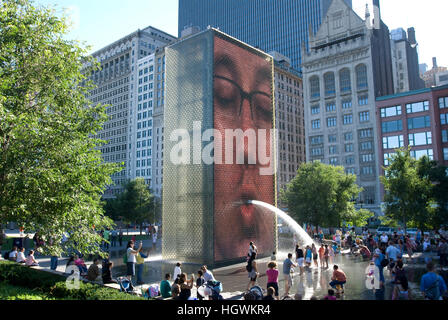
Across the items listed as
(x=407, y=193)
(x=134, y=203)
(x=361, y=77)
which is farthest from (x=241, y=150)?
(x=361, y=77)

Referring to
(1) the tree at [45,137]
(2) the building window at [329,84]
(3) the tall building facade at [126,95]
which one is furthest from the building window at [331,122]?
(1) the tree at [45,137]

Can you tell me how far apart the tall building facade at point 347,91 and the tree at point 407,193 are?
44.1m

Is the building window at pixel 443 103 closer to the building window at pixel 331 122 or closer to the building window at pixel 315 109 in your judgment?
the building window at pixel 331 122

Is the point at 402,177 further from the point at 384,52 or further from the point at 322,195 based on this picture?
the point at 384,52

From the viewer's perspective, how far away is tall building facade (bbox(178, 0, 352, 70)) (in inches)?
5969

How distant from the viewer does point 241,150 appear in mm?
26484

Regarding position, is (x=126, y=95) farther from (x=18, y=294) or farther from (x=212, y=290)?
(x=212, y=290)

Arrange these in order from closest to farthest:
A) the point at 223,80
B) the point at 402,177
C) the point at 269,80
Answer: the point at 223,80, the point at 269,80, the point at 402,177

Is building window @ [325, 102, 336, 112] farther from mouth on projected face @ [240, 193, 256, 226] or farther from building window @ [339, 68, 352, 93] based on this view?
mouth on projected face @ [240, 193, 256, 226]

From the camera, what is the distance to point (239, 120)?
26.6 meters

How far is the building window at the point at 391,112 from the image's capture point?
75512 mm

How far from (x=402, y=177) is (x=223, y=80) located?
22790 millimetres
